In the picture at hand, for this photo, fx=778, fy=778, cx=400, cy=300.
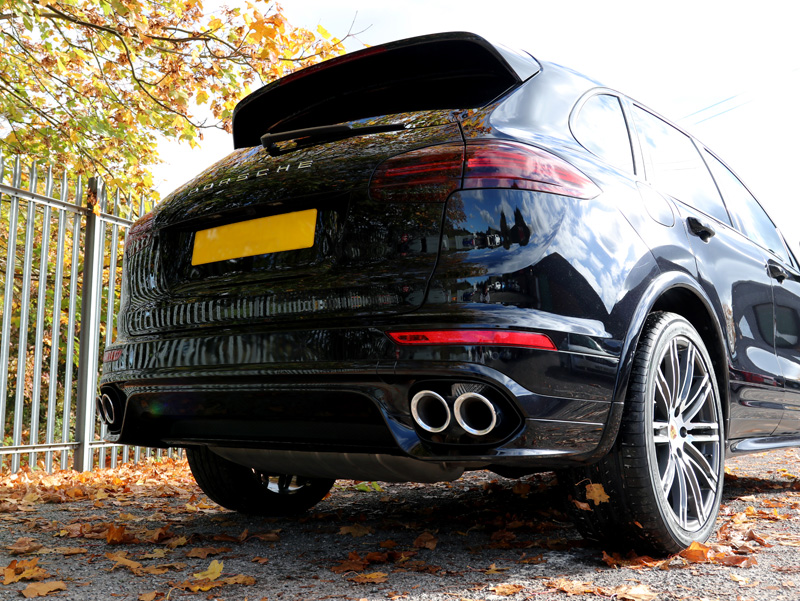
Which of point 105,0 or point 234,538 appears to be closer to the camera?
point 234,538

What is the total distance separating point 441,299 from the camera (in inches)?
85.7

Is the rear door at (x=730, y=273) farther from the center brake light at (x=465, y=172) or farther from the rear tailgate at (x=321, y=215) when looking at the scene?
the rear tailgate at (x=321, y=215)

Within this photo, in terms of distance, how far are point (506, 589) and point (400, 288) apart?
3.16 feet

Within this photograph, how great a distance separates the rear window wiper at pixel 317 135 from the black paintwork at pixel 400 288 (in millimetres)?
21

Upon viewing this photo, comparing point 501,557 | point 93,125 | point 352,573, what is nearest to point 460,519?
point 501,557

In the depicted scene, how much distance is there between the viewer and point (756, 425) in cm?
351

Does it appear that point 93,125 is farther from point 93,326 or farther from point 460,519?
→ point 460,519

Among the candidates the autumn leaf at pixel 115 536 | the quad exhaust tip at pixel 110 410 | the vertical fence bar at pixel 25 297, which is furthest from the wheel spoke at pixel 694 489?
the vertical fence bar at pixel 25 297

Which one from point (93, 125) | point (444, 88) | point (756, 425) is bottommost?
point (756, 425)

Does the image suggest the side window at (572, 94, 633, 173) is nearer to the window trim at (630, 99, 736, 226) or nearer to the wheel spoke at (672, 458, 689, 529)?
the window trim at (630, 99, 736, 226)

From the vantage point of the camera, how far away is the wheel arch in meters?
2.47

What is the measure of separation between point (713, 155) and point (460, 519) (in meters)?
2.26

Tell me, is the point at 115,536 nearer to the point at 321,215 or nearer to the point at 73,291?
the point at 321,215

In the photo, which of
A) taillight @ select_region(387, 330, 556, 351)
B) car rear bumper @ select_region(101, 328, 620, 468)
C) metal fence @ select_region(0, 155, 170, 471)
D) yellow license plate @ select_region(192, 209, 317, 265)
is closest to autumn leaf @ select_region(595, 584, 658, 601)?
car rear bumper @ select_region(101, 328, 620, 468)
